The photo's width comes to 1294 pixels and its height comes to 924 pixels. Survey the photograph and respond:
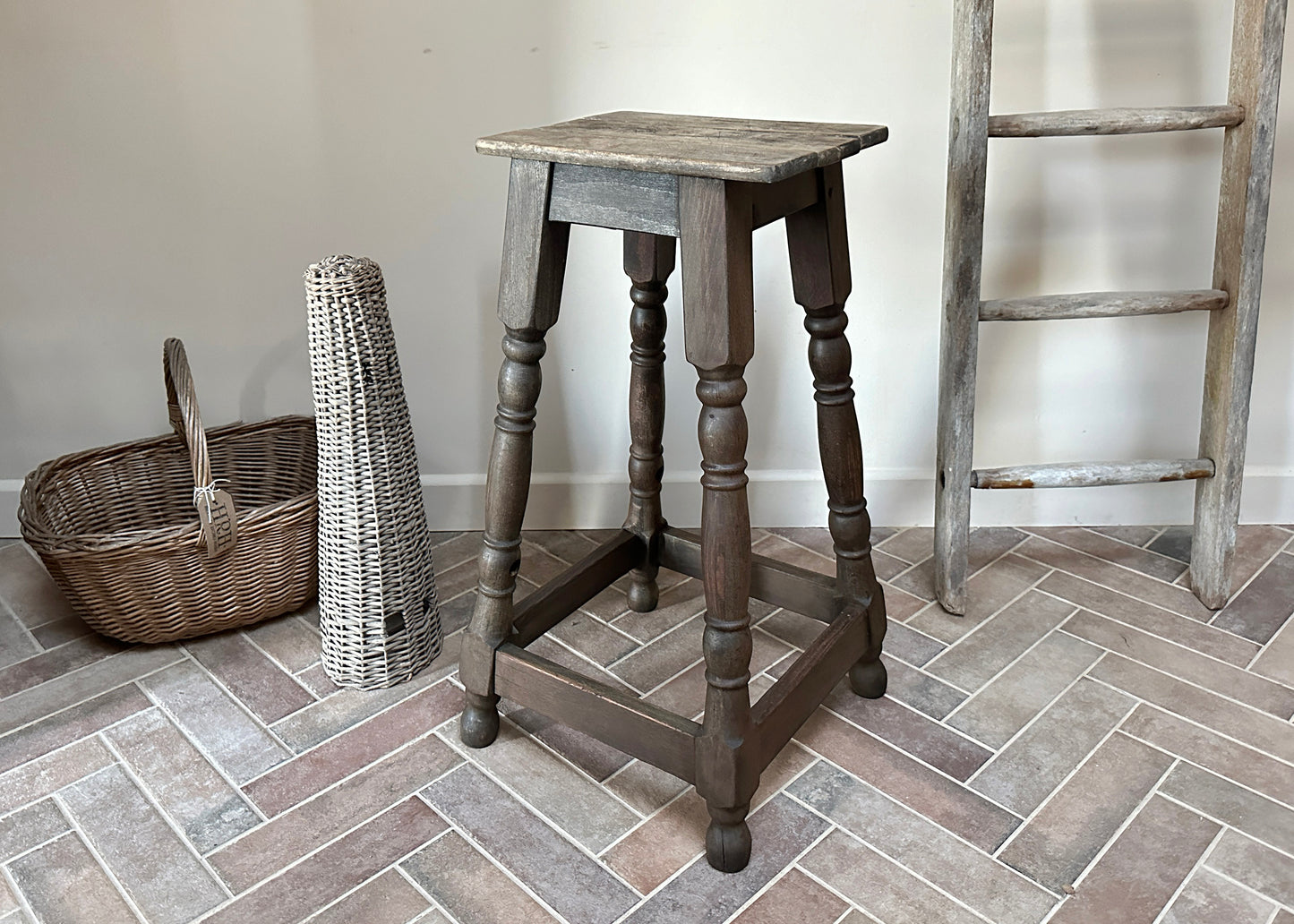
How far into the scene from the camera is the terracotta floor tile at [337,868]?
1567 millimetres

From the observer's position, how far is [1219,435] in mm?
2262

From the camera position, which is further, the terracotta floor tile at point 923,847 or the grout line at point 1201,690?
the grout line at point 1201,690

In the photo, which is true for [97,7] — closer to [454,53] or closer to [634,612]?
[454,53]

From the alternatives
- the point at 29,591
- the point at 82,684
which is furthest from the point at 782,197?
the point at 29,591

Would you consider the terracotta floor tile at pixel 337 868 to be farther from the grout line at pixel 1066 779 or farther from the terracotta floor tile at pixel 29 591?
the terracotta floor tile at pixel 29 591

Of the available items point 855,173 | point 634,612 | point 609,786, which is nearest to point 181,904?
point 609,786

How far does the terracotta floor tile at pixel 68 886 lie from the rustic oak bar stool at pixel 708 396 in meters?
0.57

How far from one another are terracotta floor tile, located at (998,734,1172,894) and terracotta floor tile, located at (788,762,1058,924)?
0.13ft

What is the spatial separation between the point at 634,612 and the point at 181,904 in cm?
101

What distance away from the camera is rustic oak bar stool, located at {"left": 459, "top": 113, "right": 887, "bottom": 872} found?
149cm

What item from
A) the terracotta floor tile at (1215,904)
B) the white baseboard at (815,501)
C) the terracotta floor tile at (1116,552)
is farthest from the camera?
the white baseboard at (815,501)

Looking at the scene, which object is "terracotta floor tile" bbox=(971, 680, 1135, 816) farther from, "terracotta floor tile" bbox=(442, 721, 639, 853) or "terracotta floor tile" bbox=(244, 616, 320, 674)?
Answer: "terracotta floor tile" bbox=(244, 616, 320, 674)

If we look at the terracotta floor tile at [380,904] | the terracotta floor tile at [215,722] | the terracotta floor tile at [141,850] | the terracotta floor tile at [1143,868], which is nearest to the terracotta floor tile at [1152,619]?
the terracotta floor tile at [1143,868]

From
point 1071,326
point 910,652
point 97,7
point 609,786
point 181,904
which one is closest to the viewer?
point 181,904
